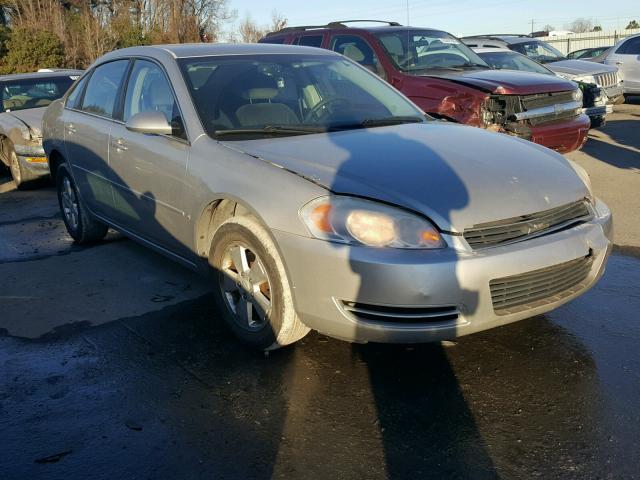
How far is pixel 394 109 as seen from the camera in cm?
468

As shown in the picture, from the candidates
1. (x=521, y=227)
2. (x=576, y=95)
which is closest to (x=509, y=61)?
(x=576, y=95)

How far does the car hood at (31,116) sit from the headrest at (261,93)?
5.41 meters

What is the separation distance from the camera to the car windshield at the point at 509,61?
1054 cm

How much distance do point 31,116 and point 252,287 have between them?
6.87 meters

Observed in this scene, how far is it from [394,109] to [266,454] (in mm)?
2728

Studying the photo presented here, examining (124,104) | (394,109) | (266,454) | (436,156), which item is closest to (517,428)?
(266,454)

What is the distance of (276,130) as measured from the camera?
407 cm

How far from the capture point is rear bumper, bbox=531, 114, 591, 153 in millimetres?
7280

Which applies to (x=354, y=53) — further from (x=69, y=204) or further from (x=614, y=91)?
(x=614, y=91)

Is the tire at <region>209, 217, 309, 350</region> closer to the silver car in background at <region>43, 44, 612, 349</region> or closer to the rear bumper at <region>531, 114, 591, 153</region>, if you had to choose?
the silver car in background at <region>43, 44, 612, 349</region>

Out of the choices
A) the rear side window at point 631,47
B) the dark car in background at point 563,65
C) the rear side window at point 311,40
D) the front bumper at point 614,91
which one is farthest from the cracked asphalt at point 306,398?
the rear side window at point 631,47

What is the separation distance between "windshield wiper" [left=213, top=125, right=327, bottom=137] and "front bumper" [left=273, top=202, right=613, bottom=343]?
98 cm

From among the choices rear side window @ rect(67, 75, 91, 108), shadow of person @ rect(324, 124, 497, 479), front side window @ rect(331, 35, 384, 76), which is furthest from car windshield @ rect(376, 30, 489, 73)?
shadow of person @ rect(324, 124, 497, 479)

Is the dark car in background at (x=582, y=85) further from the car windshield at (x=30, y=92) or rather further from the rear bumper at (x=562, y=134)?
the car windshield at (x=30, y=92)
